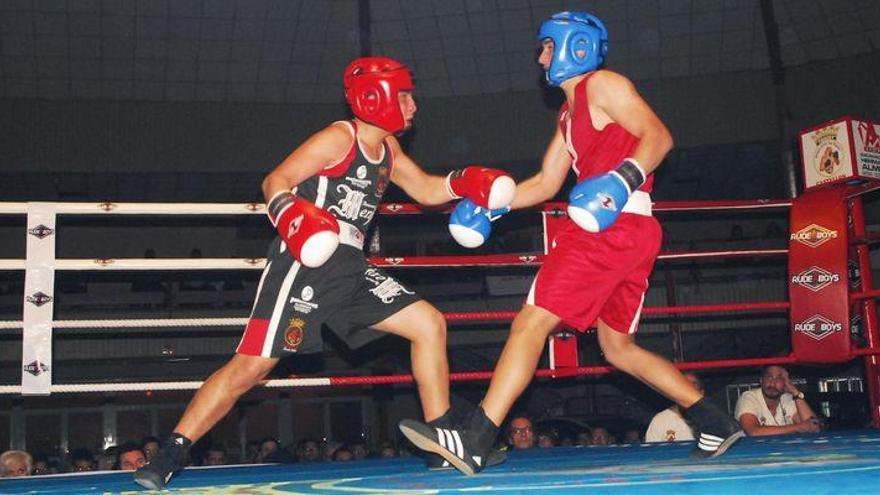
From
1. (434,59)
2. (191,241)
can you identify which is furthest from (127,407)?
(434,59)

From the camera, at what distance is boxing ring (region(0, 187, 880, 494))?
197cm

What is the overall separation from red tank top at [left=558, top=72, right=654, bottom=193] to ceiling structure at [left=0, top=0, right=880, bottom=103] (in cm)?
887

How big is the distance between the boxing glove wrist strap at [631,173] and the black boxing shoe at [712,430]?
76 centimetres

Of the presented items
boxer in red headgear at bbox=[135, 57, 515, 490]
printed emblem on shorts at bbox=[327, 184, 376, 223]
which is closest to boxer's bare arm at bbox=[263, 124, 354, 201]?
boxer in red headgear at bbox=[135, 57, 515, 490]

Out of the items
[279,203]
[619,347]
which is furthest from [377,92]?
[619,347]

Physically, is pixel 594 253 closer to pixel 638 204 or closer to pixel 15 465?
pixel 638 204

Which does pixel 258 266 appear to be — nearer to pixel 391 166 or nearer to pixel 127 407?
pixel 391 166

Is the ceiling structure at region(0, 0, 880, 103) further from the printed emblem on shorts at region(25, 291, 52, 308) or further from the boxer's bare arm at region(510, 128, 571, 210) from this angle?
the boxer's bare arm at region(510, 128, 571, 210)

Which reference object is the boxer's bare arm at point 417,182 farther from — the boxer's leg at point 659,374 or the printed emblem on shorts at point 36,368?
the printed emblem on shorts at point 36,368

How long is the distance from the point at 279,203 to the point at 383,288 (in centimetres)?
48

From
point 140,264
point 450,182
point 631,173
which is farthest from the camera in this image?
point 140,264

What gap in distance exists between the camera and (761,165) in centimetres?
1371

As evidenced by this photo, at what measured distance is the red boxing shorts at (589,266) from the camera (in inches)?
100

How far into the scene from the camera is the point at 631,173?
8.23 feet
